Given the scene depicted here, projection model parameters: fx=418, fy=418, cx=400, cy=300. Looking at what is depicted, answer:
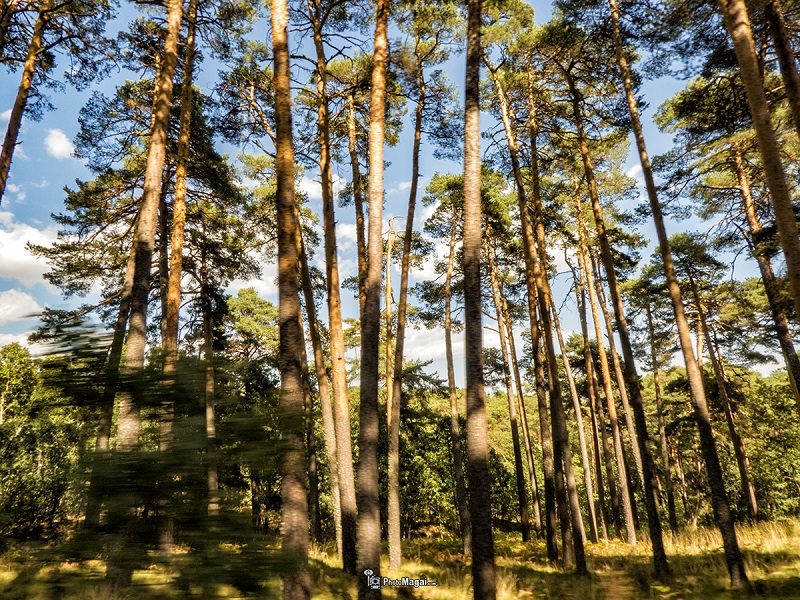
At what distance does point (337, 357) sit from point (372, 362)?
3023 mm

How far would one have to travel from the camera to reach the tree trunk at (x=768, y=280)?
10.6 metres

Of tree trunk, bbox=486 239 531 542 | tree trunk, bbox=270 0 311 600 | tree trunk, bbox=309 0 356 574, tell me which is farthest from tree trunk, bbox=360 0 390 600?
tree trunk, bbox=486 239 531 542

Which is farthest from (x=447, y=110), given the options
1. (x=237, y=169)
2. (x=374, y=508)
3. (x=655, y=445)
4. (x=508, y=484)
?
(x=655, y=445)

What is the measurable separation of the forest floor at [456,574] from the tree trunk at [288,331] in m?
0.32

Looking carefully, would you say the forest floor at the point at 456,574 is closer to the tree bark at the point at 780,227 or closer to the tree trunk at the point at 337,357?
the tree bark at the point at 780,227

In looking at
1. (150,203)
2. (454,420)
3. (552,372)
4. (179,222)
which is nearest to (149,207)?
(150,203)

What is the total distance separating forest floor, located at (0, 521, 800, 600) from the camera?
1958 millimetres

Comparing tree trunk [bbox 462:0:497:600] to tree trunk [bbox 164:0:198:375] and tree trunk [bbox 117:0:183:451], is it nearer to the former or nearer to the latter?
tree trunk [bbox 117:0:183:451]

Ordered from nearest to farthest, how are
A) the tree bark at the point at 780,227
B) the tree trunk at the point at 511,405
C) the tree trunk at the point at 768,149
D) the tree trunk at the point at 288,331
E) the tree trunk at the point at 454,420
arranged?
the tree trunk at the point at 288,331 → the tree trunk at the point at 768,149 → the tree bark at the point at 780,227 → the tree trunk at the point at 454,420 → the tree trunk at the point at 511,405

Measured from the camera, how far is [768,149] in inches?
230

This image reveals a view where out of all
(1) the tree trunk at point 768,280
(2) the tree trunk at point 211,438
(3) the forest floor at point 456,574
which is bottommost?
(3) the forest floor at point 456,574

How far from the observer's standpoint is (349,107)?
12.2 metres

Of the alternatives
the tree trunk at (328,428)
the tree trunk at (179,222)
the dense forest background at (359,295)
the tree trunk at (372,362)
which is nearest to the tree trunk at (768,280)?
the dense forest background at (359,295)

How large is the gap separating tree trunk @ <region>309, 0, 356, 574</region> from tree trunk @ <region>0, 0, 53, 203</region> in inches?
230
